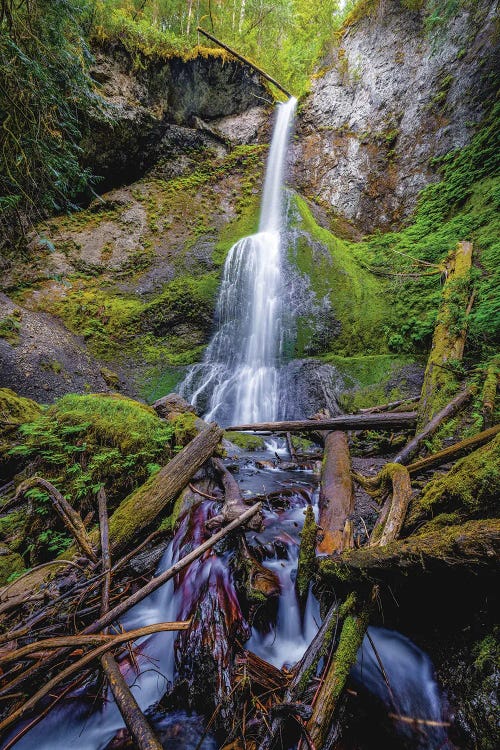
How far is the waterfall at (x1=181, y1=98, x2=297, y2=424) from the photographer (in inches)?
328

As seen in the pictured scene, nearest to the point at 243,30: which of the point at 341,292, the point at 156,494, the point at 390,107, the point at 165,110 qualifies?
the point at 165,110

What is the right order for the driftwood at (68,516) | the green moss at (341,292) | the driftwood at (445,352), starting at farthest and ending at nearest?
the green moss at (341,292)
the driftwood at (445,352)
the driftwood at (68,516)

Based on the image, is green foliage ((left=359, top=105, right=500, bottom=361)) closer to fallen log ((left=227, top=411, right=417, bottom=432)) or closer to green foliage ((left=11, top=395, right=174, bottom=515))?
fallen log ((left=227, top=411, right=417, bottom=432))

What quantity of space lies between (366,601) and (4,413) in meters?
4.73

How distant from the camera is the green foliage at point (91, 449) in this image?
291 centimetres

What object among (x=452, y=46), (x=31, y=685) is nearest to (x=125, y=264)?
(x=31, y=685)

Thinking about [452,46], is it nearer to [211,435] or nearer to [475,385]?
[475,385]

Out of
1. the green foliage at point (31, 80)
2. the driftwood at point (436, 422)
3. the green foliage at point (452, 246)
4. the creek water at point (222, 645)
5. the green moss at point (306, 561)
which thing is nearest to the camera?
the creek water at point (222, 645)

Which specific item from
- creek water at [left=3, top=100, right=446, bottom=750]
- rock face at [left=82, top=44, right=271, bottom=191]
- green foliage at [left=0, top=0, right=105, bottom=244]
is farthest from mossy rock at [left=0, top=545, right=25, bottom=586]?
rock face at [left=82, top=44, right=271, bottom=191]

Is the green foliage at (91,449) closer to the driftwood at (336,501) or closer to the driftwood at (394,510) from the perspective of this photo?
the driftwood at (336,501)

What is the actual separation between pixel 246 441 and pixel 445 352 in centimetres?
377

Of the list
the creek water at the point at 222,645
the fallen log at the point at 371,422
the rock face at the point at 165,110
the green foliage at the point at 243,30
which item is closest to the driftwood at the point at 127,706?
the creek water at the point at 222,645

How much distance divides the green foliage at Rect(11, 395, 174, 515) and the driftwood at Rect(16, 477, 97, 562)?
0.10m

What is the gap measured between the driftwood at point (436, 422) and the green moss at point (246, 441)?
8.69ft
